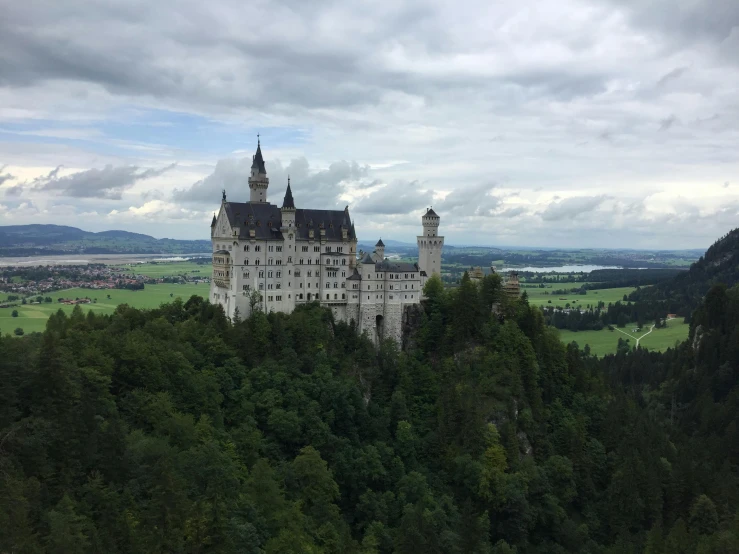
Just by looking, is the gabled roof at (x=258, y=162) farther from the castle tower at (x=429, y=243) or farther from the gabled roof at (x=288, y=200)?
the castle tower at (x=429, y=243)

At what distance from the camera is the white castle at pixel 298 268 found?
290 feet

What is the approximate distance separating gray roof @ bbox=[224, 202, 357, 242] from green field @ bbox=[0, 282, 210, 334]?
50.8m

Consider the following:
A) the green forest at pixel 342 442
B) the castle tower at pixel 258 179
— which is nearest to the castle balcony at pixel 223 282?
the green forest at pixel 342 442

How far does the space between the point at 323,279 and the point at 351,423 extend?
23.7 meters

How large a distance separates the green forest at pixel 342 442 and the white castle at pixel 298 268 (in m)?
3.52

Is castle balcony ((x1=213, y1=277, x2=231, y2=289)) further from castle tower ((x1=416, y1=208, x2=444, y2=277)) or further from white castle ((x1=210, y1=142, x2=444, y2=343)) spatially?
castle tower ((x1=416, y1=208, x2=444, y2=277))

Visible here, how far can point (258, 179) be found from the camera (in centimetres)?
9525

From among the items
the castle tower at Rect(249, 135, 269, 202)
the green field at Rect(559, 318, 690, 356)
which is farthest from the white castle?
the green field at Rect(559, 318, 690, 356)

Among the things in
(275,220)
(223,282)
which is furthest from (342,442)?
(275,220)

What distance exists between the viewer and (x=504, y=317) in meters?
95.6

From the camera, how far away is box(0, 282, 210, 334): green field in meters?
126

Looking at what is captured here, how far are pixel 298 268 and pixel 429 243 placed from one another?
22.3m

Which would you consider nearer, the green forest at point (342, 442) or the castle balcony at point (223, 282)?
the green forest at point (342, 442)

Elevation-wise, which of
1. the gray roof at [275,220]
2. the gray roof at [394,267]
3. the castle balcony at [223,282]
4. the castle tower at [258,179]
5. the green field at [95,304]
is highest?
the castle tower at [258,179]
